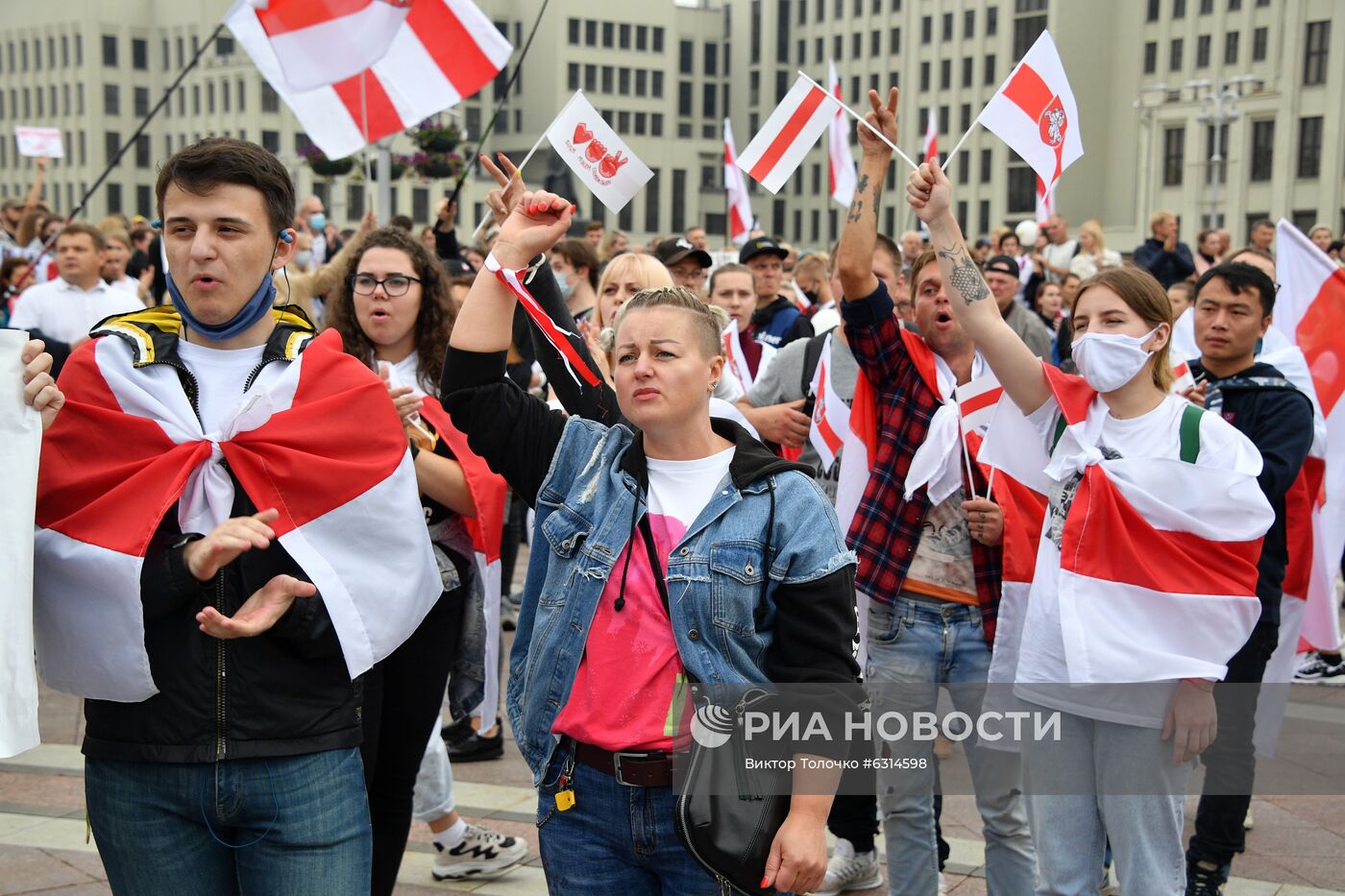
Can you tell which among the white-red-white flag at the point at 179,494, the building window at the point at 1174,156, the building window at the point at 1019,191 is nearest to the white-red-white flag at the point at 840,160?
the white-red-white flag at the point at 179,494

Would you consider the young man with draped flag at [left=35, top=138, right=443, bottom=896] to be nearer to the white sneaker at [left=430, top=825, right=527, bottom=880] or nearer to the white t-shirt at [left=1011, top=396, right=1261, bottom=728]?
the white t-shirt at [left=1011, top=396, right=1261, bottom=728]

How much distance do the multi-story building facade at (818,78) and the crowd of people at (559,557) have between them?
56415 millimetres

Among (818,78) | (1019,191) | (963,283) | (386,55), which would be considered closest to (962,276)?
(963,283)

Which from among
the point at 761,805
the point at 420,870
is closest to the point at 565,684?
the point at 761,805

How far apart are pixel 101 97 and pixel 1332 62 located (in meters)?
72.2

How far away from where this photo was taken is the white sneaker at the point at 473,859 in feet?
16.3

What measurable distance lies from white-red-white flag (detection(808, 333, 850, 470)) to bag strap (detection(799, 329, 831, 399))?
24 centimetres

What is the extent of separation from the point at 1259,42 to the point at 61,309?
2741 inches

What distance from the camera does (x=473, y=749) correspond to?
636cm

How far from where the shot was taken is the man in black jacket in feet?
15.6

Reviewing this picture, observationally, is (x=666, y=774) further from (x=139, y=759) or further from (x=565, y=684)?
(x=139, y=759)

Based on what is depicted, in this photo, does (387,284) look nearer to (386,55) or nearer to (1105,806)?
(1105,806)

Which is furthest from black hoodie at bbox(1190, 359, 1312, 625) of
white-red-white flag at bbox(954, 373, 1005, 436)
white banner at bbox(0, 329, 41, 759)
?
white banner at bbox(0, 329, 41, 759)

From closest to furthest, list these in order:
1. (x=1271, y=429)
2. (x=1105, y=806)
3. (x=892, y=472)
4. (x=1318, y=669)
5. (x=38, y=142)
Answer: (x=1105, y=806)
(x=892, y=472)
(x=1271, y=429)
(x=1318, y=669)
(x=38, y=142)
